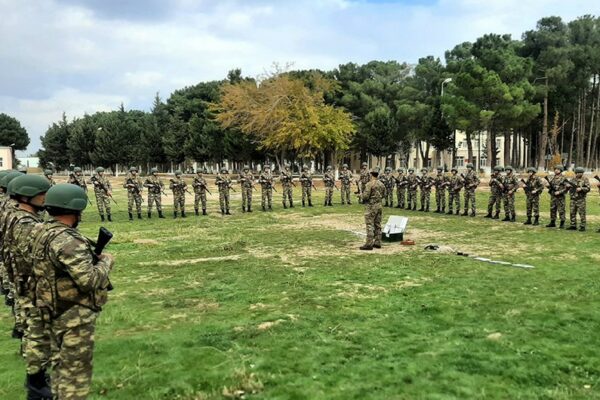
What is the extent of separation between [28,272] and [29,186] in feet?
2.53

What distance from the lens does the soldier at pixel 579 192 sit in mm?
13836

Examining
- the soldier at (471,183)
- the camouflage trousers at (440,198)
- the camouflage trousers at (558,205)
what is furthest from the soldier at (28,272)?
the camouflage trousers at (440,198)

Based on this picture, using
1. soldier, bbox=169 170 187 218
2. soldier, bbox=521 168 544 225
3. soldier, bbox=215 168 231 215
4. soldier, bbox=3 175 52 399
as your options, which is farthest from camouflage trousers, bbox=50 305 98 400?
soldier, bbox=215 168 231 215

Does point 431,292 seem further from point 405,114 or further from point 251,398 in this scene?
point 405,114

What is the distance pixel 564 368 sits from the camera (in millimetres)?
4719

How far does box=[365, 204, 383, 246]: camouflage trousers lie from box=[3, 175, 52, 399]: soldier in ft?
25.1

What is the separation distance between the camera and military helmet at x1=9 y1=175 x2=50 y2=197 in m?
4.59

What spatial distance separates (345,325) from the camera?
606 centimetres

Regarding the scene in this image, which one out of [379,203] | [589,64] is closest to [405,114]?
[589,64]

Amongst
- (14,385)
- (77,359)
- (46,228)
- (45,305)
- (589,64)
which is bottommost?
(14,385)

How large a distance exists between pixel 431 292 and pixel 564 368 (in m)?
2.85

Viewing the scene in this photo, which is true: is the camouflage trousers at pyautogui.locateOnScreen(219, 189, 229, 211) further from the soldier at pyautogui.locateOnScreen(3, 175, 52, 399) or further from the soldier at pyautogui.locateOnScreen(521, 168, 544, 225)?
the soldier at pyautogui.locateOnScreen(3, 175, 52, 399)

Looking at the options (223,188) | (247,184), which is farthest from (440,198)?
(223,188)

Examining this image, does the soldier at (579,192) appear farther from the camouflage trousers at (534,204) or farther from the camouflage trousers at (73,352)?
the camouflage trousers at (73,352)
